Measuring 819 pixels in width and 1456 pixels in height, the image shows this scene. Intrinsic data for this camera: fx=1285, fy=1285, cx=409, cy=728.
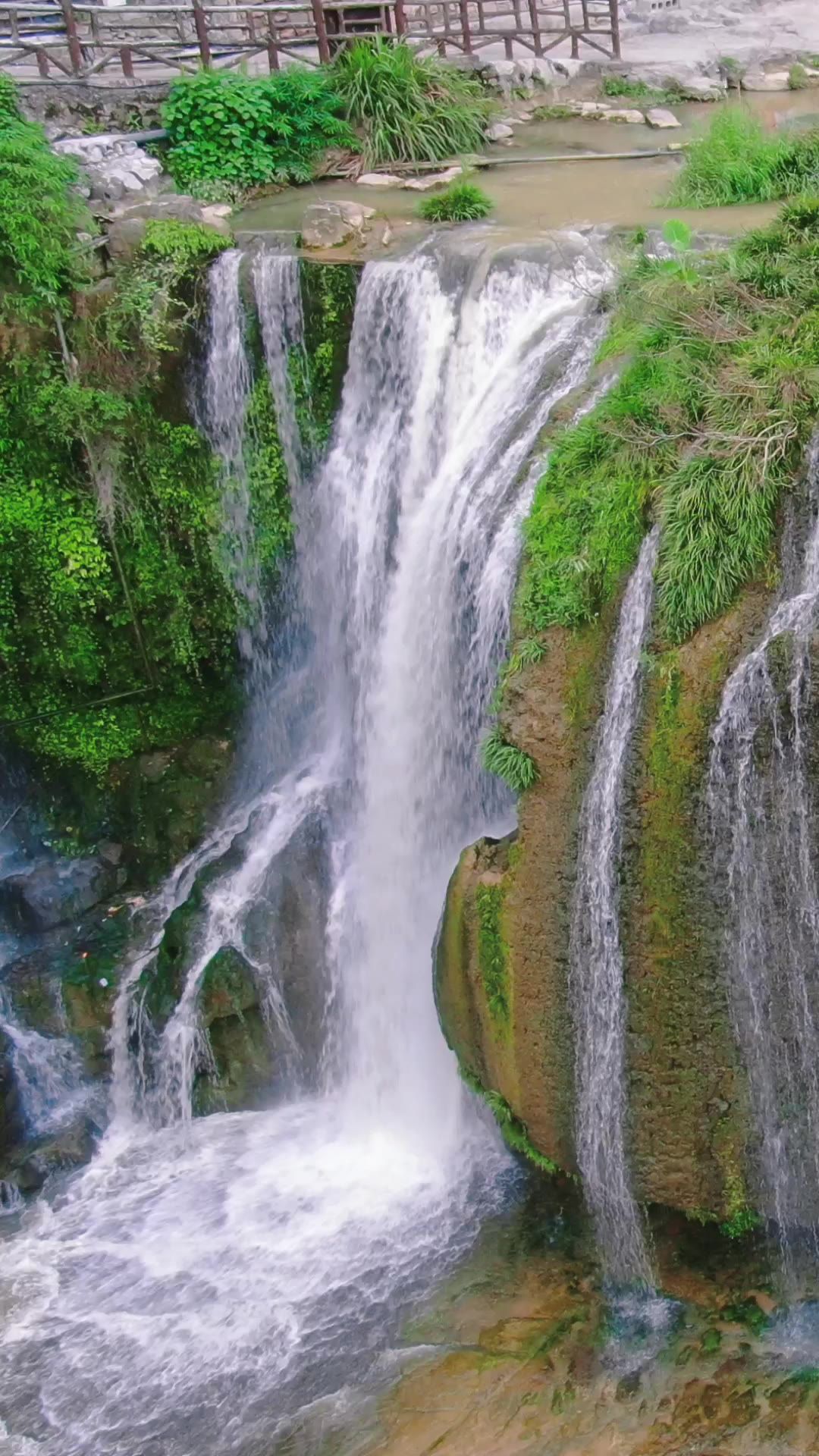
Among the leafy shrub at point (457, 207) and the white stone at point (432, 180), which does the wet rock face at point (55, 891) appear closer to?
the leafy shrub at point (457, 207)

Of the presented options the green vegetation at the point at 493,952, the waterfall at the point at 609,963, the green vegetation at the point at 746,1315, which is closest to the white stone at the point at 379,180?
the waterfall at the point at 609,963

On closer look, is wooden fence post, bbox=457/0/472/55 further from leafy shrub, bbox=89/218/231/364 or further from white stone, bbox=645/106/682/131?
leafy shrub, bbox=89/218/231/364

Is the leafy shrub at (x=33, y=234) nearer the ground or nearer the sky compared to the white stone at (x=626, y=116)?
nearer the ground

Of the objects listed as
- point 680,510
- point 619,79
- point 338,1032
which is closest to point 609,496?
point 680,510

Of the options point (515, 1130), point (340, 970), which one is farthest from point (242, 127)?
point (515, 1130)

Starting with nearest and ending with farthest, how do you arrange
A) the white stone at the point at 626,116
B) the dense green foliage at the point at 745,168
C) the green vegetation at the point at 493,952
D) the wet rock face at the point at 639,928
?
the wet rock face at the point at 639,928
the green vegetation at the point at 493,952
the dense green foliage at the point at 745,168
the white stone at the point at 626,116

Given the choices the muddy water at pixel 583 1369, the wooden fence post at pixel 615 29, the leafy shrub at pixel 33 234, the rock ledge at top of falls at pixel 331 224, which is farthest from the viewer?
the wooden fence post at pixel 615 29
